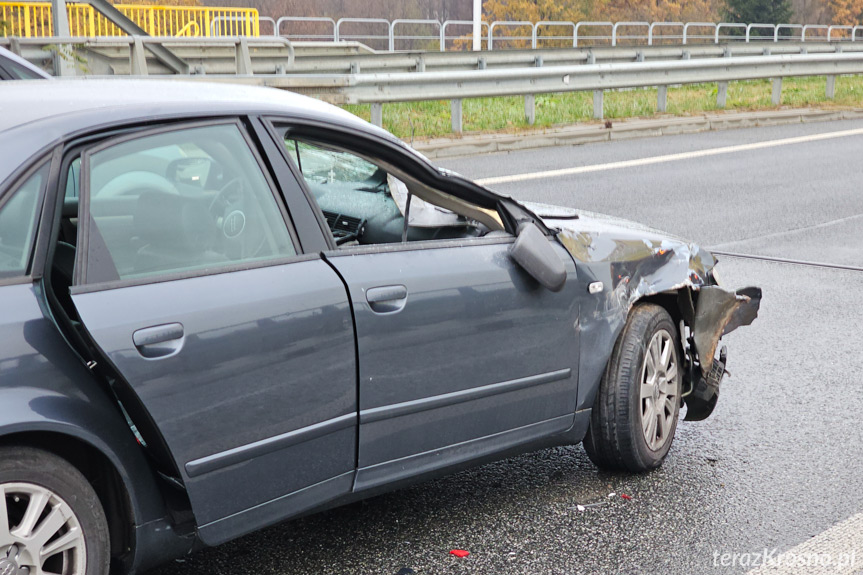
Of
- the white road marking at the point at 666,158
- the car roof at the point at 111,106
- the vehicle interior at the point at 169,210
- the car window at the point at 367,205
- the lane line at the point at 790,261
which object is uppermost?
the car roof at the point at 111,106

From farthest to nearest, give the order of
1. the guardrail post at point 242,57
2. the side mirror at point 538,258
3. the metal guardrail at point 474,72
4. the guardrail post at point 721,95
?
1. the guardrail post at point 721,95
2. the guardrail post at point 242,57
3. the metal guardrail at point 474,72
4. the side mirror at point 538,258

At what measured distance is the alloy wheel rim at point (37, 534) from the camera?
2.59 metres

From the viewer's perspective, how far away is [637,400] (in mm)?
4098

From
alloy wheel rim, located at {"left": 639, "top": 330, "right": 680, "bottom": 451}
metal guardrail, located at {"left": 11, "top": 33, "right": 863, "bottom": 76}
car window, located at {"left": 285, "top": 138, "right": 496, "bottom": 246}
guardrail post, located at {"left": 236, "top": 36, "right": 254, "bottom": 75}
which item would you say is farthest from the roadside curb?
alloy wheel rim, located at {"left": 639, "top": 330, "right": 680, "bottom": 451}

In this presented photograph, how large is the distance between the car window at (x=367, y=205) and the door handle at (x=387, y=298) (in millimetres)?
538

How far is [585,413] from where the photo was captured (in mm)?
4012

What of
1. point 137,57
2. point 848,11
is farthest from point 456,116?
point 848,11

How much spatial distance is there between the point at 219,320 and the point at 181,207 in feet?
1.28

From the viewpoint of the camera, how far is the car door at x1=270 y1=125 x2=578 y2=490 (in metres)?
3.31

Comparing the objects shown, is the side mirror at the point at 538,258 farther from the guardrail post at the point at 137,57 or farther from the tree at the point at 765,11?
the tree at the point at 765,11

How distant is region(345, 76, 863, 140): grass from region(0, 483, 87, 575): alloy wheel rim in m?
11.2

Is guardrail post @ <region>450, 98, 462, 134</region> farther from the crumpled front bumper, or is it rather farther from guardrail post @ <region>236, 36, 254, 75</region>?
the crumpled front bumper

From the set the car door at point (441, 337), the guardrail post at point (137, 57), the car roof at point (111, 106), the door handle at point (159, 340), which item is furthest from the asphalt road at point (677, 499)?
the guardrail post at point (137, 57)

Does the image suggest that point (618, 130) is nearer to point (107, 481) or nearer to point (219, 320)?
point (219, 320)
